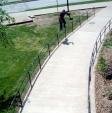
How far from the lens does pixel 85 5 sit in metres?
39.7

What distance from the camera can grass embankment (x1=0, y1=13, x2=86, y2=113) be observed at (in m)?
21.1

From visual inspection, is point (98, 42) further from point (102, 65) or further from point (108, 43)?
point (102, 65)

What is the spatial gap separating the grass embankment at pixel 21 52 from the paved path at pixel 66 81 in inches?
50.2

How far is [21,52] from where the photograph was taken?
26.7 m

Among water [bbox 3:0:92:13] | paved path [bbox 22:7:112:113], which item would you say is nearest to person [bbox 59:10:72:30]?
paved path [bbox 22:7:112:113]

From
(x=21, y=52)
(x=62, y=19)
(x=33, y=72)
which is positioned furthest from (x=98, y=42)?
(x=33, y=72)

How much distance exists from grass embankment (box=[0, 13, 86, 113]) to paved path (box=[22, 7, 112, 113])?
1.27 metres

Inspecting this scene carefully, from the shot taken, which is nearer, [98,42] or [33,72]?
[33,72]

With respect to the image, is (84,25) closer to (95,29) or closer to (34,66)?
(95,29)

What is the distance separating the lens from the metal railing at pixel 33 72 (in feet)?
60.3

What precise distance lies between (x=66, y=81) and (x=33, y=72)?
2.63 metres

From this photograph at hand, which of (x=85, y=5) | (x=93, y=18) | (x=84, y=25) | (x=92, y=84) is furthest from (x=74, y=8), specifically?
(x=92, y=84)

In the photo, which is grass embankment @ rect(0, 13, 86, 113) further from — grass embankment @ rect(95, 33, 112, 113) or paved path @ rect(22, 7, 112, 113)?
grass embankment @ rect(95, 33, 112, 113)

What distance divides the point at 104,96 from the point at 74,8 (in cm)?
2172
